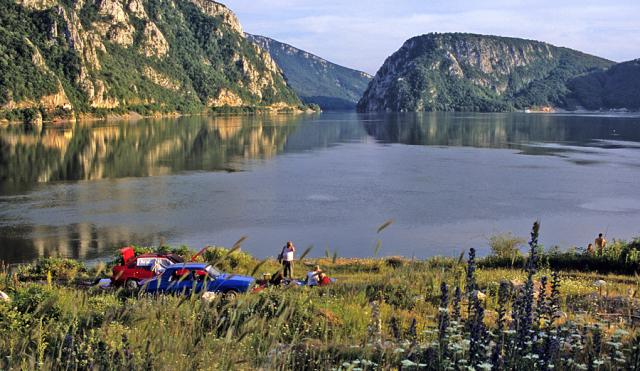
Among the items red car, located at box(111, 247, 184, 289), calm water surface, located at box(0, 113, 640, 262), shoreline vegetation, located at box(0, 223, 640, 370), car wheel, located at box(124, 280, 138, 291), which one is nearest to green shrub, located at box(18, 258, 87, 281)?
shoreline vegetation, located at box(0, 223, 640, 370)

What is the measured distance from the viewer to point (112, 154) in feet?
279

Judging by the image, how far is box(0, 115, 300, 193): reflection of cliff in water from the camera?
216 ft

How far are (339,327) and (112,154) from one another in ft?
267

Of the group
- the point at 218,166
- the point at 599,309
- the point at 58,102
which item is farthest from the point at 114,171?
the point at 58,102

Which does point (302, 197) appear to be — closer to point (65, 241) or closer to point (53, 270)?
→ point (65, 241)

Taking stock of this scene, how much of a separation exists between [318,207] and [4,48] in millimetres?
171784

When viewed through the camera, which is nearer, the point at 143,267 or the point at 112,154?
the point at 143,267

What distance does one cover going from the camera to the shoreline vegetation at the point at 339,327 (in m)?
5.18

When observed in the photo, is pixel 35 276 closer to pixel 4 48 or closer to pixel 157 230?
pixel 157 230

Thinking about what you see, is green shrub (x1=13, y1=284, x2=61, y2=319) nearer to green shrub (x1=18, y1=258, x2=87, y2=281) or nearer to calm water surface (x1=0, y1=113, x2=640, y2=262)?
green shrub (x1=18, y1=258, x2=87, y2=281)

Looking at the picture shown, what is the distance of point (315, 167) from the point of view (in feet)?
254

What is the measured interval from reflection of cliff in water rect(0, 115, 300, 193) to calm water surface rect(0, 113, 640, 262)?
28 cm

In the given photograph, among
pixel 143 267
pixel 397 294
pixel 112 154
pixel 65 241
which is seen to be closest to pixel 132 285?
pixel 143 267

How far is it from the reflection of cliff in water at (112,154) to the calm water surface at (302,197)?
0.28 meters
